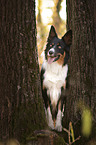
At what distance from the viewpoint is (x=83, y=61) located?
471 centimetres

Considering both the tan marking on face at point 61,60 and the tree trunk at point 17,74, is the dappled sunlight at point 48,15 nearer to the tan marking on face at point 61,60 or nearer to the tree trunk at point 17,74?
the tan marking on face at point 61,60

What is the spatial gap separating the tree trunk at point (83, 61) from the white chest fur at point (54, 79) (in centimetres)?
30

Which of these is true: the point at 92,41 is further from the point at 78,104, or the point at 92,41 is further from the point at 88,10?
the point at 78,104

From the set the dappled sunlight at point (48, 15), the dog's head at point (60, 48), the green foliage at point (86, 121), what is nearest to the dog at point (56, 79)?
the dog's head at point (60, 48)

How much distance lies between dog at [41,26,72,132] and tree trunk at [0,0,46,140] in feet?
4.46

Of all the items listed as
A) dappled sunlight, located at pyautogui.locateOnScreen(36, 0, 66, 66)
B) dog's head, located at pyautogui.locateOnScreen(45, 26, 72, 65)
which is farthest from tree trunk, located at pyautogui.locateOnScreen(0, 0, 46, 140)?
dappled sunlight, located at pyautogui.locateOnScreen(36, 0, 66, 66)

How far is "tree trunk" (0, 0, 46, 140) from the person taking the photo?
3.50m

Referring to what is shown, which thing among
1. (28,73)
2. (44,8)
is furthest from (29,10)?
(44,8)

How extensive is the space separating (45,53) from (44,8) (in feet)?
50.3

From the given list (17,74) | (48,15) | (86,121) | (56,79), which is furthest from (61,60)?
(48,15)

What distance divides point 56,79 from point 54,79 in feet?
0.17

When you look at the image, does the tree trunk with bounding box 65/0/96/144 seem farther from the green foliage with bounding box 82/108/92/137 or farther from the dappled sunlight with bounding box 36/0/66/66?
the dappled sunlight with bounding box 36/0/66/66

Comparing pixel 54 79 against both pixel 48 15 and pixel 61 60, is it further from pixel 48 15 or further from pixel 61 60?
pixel 48 15

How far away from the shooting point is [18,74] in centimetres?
358
